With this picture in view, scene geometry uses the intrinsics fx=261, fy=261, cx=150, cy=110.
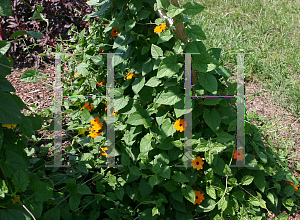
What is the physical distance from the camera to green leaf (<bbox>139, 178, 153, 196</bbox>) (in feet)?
5.38

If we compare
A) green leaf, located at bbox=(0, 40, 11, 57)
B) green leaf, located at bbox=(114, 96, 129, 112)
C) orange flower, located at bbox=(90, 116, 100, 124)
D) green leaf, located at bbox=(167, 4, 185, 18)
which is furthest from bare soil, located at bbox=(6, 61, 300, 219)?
green leaf, located at bbox=(167, 4, 185, 18)

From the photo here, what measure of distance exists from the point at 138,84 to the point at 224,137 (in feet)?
2.06

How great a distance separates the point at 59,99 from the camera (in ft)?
7.23

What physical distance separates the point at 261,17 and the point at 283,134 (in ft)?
5.84

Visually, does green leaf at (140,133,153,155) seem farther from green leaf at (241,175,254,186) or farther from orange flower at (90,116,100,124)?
green leaf at (241,175,254,186)

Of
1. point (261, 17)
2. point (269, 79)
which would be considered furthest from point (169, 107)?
point (261, 17)

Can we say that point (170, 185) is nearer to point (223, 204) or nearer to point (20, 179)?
point (223, 204)

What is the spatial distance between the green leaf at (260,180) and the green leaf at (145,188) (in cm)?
72

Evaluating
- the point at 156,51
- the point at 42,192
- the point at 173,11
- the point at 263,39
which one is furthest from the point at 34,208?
the point at 263,39

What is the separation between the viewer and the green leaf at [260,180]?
1744mm

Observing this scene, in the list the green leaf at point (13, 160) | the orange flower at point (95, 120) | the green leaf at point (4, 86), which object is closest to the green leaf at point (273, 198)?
the orange flower at point (95, 120)

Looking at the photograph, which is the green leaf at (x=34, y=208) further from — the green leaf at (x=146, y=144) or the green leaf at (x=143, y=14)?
the green leaf at (x=143, y=14)

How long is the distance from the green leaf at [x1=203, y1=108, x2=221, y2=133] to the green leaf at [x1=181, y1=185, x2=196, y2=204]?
39 cm

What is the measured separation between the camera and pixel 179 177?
62.1 inches
